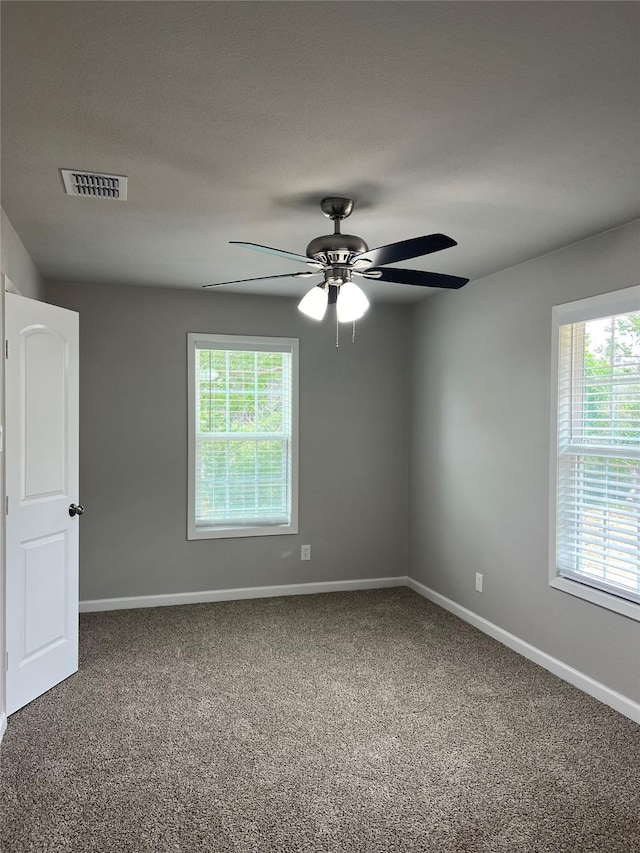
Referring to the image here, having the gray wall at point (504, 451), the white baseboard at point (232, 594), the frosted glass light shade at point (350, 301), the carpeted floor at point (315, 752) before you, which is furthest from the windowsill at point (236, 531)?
the frosted glass light shade at point (350, 301)

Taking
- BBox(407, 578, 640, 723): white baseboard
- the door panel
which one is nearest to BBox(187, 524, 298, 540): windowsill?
BBox(407, 578, 640, 723): white baseboard

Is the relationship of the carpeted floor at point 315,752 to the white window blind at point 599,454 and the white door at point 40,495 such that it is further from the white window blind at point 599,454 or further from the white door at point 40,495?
the white window blind at point 599,454

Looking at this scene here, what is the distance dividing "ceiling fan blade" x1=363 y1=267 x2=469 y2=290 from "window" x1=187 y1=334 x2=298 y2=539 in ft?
7.56

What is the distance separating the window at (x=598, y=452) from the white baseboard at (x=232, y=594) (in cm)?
204

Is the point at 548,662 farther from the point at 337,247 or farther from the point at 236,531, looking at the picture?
the point at 337,247

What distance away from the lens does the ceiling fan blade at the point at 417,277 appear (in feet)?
9.14

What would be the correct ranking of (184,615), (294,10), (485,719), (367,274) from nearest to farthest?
(294,10)
(367,274)
(485,719)
(184,615)

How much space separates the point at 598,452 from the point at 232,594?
300 centimetres

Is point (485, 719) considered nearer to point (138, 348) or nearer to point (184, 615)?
point (184, 615)

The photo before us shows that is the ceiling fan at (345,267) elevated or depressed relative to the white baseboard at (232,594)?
elevated

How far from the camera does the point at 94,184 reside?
102 inches

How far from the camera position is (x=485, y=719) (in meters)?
3.03

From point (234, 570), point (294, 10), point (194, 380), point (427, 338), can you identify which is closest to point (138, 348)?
point (194, 380)

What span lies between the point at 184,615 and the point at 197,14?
3.96 m
